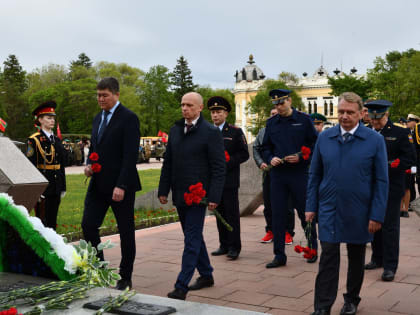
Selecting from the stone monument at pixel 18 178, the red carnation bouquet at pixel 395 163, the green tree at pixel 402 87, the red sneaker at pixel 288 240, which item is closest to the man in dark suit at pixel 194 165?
the stone monument at pixel 18 178

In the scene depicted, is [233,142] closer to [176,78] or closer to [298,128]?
[298,128]

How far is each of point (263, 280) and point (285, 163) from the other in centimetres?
138

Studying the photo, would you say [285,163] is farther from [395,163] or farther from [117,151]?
[117,151]

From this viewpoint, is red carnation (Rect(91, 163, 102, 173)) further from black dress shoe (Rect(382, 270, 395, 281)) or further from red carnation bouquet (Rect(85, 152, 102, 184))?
black dress shoe (Rect(382, 270, 395, 281))

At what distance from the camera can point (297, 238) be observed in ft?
28.1

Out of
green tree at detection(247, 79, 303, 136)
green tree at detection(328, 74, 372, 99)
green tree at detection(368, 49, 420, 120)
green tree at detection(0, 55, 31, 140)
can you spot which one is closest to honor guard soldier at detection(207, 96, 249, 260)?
green tree at detection(368, 49, 420, 120)

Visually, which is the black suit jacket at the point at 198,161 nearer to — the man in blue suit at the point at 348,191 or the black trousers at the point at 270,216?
the man in blue suit at the point at 348,191

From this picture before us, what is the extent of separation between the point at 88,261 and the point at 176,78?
3681 inches

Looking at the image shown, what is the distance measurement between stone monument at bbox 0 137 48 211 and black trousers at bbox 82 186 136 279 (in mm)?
965

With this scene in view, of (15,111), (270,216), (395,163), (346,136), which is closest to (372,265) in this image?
(395,163)

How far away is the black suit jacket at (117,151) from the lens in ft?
17.4

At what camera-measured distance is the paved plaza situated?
494 centimetres

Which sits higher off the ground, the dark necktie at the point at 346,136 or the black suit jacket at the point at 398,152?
the dark necktie at the point at 346,136

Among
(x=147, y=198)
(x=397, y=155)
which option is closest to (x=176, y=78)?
(x=147, y=198)
